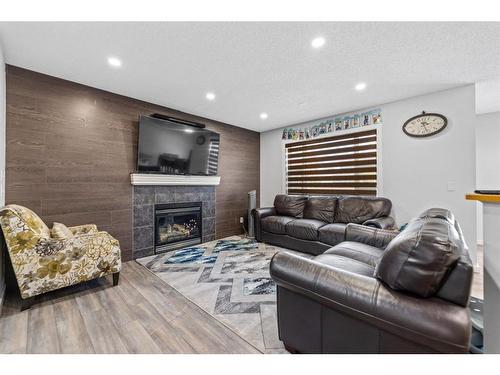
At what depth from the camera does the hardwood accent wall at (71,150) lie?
2420mm

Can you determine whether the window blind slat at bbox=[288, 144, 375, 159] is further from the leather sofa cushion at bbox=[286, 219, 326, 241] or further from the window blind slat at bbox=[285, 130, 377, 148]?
the leather sofa cushion at bbox=[286, 219, 326, 241]

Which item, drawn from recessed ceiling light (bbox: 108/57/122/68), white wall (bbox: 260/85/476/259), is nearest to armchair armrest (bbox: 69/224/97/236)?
recessed ceiling light (bbox: 108/57/122/68)

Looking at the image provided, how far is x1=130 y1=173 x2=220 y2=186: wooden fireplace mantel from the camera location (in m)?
3.25

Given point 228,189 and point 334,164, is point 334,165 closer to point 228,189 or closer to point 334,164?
point 334,164

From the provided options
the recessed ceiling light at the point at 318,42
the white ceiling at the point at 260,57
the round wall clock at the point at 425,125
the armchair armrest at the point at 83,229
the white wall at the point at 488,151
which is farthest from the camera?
the white wall at the point at 488,151

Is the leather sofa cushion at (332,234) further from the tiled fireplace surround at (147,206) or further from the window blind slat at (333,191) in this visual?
the tiled fireplace surround at (147,206)

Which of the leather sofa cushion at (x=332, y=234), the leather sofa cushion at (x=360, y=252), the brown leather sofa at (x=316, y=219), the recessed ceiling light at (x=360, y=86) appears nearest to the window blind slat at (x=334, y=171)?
the brown leather sofa at (x=316, y=219)

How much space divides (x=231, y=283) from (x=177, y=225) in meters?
1.80

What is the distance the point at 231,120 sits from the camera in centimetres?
441

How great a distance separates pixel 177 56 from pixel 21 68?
5.94 ft

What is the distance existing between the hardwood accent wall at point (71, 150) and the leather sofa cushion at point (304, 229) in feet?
8.16

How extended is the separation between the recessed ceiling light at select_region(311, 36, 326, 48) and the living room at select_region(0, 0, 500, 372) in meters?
0.03

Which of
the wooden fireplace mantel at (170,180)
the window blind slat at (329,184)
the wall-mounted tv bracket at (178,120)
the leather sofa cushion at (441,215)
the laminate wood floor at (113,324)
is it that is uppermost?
the wall-mounted tv bracket at (178,120)
